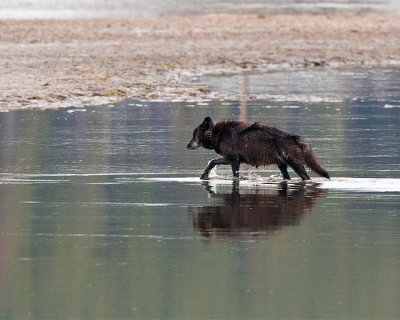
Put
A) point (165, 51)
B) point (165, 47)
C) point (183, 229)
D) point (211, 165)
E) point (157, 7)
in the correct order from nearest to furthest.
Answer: point (183, 229)
point (211, 165)
point (165, 51)
point (165, 47)
point (157, 7)

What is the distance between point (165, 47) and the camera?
116 ft

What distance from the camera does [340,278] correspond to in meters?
10.2

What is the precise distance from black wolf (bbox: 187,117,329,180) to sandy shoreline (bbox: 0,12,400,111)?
8.27 meters

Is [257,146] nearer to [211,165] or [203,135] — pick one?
[211,165]

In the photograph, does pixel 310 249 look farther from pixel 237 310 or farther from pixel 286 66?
pixel 286 66

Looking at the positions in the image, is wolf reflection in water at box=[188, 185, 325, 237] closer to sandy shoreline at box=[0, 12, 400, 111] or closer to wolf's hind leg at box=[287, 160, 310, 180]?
wolf's hind leg at box=[287, 160, 310, 180]

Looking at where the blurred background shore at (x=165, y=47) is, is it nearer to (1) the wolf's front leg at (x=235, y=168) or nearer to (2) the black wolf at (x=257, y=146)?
(2) the black wolf at (x=257, y=146)

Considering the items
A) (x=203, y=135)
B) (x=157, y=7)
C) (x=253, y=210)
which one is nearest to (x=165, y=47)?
(x=203, y=135)

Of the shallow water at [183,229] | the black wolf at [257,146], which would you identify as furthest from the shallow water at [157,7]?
the black wolf at [257,146]

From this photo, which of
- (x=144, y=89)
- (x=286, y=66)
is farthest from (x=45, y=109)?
(x=286, y=66)

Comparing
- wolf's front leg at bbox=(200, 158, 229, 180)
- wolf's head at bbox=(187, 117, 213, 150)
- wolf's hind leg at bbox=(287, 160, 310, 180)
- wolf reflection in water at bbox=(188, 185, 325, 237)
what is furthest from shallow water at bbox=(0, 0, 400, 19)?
wolf reflection in water at bbox=(188, 185, 325, 237)

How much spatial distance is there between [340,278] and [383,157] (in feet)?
23.8

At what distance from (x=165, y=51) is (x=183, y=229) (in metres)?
22.6

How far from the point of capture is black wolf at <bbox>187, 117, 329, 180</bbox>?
1491 cm
